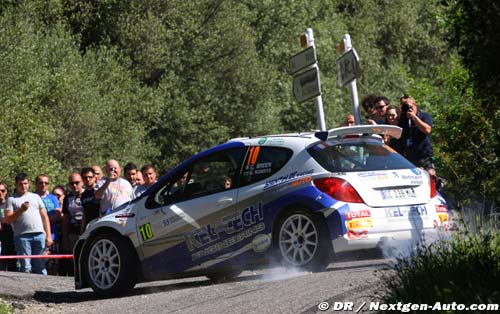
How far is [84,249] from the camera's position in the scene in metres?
14.0

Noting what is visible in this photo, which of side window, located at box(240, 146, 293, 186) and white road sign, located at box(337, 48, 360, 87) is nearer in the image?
side window, located at box(240, 146, 293, 186)

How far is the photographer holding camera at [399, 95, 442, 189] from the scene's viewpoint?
14641mm

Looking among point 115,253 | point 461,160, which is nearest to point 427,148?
point 461,160

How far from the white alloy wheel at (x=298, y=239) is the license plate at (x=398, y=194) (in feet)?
2.90

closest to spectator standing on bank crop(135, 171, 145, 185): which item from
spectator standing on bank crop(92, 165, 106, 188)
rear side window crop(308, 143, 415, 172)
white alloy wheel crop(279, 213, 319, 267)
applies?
spectator standing on bank crop(92, 165, 106, 188)

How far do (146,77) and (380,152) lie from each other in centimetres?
2882

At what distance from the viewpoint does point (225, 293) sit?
1195 centimetres

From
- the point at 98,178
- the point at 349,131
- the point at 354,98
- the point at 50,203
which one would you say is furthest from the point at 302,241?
the point at 50,203

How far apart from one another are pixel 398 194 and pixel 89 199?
18.4 ft

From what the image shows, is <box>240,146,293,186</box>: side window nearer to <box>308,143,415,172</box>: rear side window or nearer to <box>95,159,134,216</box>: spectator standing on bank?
<box>308,143,415,172</box>: rear side window

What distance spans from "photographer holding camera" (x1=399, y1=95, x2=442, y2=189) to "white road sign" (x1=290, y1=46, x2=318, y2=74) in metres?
2.56

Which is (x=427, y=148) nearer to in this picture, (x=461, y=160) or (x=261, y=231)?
(x=461, y=160)

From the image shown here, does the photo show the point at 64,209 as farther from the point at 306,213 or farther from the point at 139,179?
the point at 306,213

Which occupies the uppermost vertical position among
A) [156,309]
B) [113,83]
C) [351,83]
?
[113,83]
